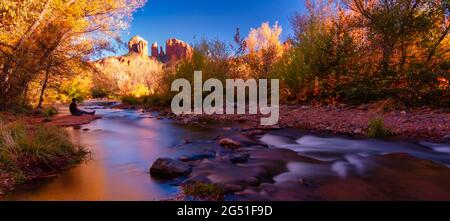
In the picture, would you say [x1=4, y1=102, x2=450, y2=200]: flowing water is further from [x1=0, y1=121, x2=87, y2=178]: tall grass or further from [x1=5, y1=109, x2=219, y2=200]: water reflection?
[x1=0, y1=121, x2=87, y2=178]: tall grass

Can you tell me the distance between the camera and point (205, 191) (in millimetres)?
4719

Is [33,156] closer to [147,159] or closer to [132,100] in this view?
[147,159]

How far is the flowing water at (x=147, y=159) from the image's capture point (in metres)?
5.06

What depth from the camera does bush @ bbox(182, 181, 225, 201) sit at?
15.2 feet

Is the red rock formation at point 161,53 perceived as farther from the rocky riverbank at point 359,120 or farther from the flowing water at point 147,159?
the flowing water at point 147,159

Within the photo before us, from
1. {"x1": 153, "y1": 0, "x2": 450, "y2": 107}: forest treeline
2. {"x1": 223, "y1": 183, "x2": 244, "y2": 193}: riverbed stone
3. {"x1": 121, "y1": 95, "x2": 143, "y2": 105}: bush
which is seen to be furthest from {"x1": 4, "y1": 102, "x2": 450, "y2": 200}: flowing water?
{"x1": 121, "y1": 95, "x2": 143, "y2": 105}: bush

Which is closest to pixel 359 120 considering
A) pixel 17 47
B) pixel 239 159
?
pixel 239 159

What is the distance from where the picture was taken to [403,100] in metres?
11.5

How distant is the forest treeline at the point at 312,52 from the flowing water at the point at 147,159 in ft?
15.1

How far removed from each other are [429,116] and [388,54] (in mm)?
4217

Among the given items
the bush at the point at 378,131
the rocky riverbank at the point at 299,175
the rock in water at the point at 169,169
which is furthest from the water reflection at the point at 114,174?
the bush at the point at 378,131

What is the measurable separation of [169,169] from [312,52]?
36.9 ft
